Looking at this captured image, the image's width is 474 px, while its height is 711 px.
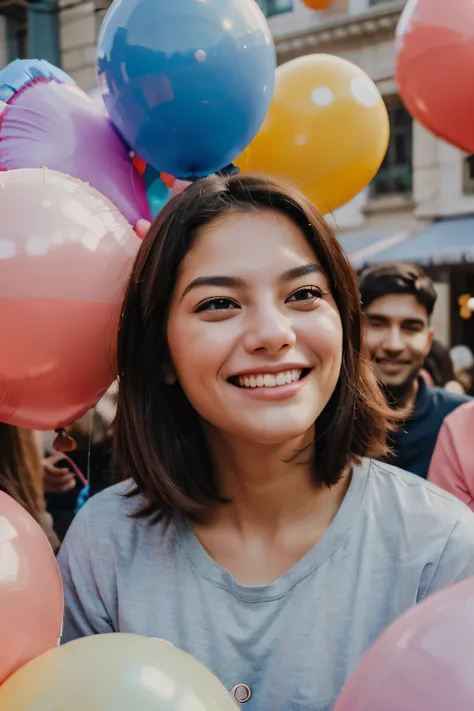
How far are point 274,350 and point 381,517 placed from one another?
38 centimetres

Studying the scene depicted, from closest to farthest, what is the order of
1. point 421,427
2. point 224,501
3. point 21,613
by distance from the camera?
point 21,613 < point 224,501 < point 421,427

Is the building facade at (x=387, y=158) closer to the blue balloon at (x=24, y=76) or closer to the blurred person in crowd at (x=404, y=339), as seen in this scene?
the blurred person in crowd at (x=404, y=339)

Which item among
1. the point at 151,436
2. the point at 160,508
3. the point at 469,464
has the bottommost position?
the point at 469,464

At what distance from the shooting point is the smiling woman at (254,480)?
1305mm

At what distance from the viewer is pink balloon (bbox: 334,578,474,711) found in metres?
0.85

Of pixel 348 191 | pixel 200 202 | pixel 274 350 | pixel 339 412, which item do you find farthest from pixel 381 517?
pixel 348 191

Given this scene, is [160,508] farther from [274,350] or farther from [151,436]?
[274,350]

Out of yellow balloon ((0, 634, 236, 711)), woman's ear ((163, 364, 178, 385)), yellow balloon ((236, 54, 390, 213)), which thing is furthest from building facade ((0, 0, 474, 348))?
yellow balloon ((0, 634, 236, 711))

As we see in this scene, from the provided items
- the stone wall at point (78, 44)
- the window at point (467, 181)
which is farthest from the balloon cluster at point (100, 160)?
the window at point (467, 181)

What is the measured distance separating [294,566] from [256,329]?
421 mm

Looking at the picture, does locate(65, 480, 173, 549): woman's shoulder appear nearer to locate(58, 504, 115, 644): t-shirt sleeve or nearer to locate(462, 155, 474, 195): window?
locate(58, 504, 115, 644): t-shirt sleeve

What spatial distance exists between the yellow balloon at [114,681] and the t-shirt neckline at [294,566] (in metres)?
0.27

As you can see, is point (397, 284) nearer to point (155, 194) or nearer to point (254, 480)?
point (155, 194)

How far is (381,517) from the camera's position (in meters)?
1.40
